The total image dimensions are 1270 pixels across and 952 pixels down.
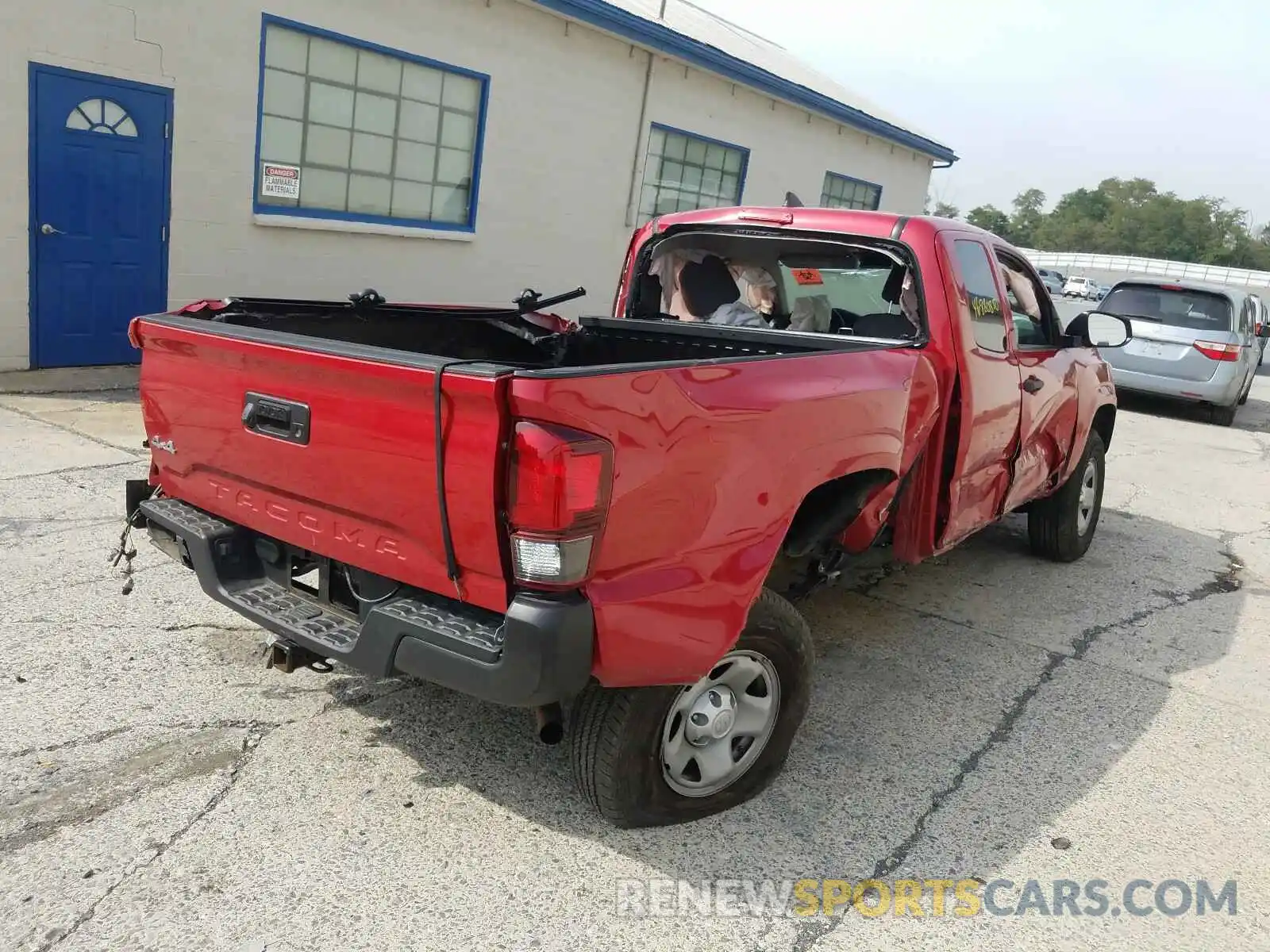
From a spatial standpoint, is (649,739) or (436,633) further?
(649,739)

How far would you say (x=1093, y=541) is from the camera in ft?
22.1

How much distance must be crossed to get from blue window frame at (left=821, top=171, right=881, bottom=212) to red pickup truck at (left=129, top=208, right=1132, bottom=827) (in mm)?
12709

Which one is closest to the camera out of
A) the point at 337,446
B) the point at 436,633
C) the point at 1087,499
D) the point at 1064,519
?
the point at 436,633

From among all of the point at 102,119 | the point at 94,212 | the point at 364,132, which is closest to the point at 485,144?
the point at 364,132

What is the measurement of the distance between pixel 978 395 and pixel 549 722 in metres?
2.29

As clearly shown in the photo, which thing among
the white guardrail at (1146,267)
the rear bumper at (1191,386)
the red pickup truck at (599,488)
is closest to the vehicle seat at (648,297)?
the red pickup truck at (599,488)

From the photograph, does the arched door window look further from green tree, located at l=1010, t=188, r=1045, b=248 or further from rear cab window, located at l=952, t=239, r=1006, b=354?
green tree, located at l=1010, t=188, r=1045, b=248

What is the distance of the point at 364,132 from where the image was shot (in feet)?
31.3

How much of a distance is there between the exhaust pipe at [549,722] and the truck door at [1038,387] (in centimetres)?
280

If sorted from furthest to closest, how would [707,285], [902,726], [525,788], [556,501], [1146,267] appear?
[1146,267], [707,285], [902,726], [525,788], [556,501]

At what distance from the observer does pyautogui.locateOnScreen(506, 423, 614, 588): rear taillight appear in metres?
2.35

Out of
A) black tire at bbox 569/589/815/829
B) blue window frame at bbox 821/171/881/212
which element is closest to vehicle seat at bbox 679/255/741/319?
black tire at bbox 569/589/815/829

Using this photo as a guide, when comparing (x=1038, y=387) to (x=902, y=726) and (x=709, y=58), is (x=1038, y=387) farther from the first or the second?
(x=709, y=58)

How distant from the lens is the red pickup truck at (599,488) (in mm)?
2426
